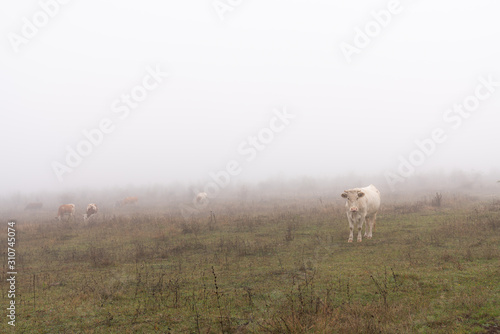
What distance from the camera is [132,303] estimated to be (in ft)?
23.3

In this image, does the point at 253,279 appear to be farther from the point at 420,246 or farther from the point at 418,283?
the point at 420,246

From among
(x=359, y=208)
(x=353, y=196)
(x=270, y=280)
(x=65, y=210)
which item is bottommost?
(x=270, y=280)

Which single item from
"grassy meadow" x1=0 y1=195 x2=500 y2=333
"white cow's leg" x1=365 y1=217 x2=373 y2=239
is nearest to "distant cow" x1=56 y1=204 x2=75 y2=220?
"grassy meadow" x1=0 y1=195 x2=500 y2=333

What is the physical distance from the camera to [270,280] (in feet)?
26.9

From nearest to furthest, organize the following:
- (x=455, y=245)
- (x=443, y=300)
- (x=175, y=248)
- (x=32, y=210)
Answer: (x=443, y=300) < (x=455, y=245) < (x=175, y=248) < (x=32, y=210)

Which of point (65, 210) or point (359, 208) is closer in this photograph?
point (359, 208)

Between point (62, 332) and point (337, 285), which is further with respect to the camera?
point (337, 285)

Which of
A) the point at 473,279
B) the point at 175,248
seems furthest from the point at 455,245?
the point at 175,248

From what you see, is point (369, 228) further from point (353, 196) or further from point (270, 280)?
point (270, 280)

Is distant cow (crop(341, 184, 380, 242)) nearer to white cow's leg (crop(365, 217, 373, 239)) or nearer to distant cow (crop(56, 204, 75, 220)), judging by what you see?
white cow's leg (crop(365, 217, 373, 239))

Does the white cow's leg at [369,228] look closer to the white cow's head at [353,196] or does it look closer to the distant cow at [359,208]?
the distant cow at [359,208]

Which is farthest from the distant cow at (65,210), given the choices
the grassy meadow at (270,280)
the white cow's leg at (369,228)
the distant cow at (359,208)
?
the white cow's leg at (369,228)

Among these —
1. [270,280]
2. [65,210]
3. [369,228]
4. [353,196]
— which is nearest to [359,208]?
[353,196]

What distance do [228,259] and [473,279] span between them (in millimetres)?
6606
